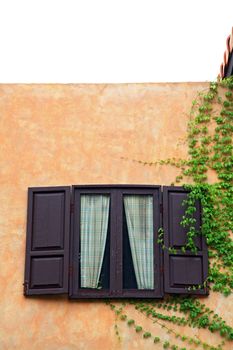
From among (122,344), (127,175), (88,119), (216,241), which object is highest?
(88,119)

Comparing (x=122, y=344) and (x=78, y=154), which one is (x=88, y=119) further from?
(x=122, y=344)

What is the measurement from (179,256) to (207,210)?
69 centimetres

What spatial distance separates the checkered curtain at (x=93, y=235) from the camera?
10883 millimetres

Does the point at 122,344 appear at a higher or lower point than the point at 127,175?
lower

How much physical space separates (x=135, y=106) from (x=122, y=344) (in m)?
3.19

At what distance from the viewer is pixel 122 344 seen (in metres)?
10.6

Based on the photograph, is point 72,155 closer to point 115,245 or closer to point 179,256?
point 115,245

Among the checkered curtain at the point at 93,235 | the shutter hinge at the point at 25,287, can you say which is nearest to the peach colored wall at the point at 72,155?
the shutter hinge at the point at 25,287

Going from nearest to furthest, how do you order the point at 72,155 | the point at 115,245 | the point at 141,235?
the point at 115,245 < the point at 141,235 < the point at 72,155

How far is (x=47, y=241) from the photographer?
11.0 metres

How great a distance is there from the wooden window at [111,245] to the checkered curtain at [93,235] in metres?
0.01

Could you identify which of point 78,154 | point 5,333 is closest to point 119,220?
point 78,154

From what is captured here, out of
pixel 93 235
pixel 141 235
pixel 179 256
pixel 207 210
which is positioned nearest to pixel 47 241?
pixel 93 235

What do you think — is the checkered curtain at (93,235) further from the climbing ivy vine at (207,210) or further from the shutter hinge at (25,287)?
the shutter hinge at (25,287)
